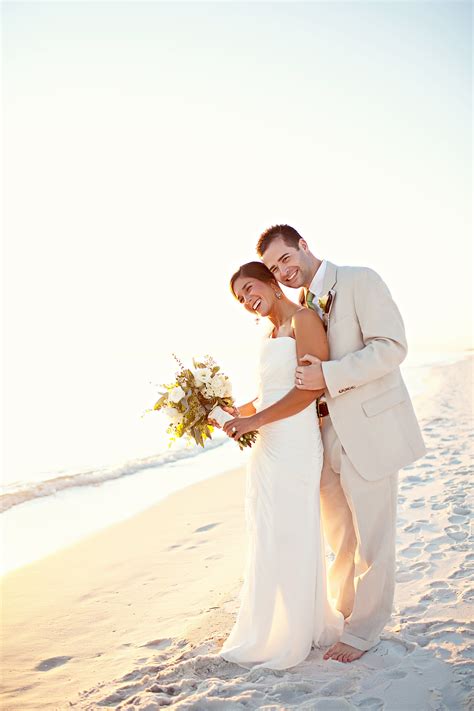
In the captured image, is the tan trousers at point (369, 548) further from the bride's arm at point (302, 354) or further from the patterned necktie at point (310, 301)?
the patterned necktie at point (310, 301)

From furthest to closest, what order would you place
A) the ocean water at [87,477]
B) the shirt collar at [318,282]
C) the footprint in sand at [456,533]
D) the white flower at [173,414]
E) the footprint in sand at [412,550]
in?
the ocean water at [87,477] → the footprint in sand at [456,533] → the footprint in sand at [412,550] → the white flower at [173,414] → the shirt collar at [318,282]

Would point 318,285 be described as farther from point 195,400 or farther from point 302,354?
point 195,400

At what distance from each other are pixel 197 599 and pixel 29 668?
127 centimetres

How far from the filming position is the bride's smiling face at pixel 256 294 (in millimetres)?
3600

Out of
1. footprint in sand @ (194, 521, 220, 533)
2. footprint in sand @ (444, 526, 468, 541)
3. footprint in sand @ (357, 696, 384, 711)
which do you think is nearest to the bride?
footprint in sand @ (357, 696, 384, 711)

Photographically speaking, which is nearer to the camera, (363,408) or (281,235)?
(363,408)

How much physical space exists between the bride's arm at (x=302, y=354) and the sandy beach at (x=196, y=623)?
131 cm

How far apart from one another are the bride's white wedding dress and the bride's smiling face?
0.23 m

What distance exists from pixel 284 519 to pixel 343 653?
2.46ft

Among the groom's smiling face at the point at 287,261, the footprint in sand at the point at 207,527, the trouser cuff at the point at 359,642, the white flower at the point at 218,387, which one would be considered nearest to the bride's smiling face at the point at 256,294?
the groom's smiling face at the point at 287,261

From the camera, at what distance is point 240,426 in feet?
11.4

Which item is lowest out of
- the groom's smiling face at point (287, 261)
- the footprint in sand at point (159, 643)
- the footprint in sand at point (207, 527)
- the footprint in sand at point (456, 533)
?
the footprint in sand at point (456, 533)

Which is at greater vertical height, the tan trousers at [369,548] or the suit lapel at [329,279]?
the suit lapel at [329,279]

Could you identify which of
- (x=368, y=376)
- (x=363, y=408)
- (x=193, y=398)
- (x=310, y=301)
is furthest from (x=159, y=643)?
(x=310, y=301)
